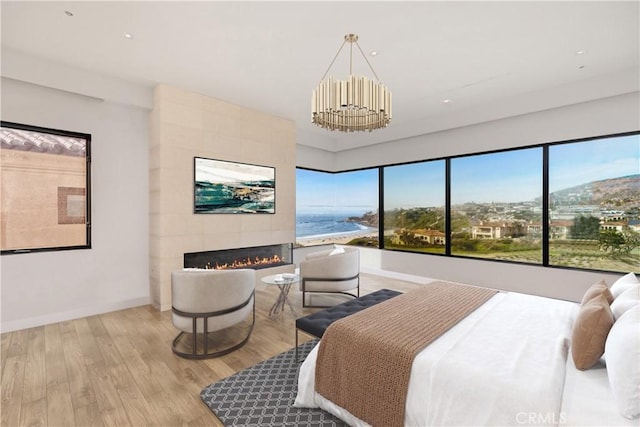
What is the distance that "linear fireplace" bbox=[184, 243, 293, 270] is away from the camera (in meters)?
4.43

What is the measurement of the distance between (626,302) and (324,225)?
5681 mm

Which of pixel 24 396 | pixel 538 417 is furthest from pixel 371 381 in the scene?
pixel 24 396

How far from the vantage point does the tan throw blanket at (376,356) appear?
5.45 ft

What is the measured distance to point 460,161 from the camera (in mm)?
5332

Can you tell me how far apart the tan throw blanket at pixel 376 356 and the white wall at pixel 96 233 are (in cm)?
347

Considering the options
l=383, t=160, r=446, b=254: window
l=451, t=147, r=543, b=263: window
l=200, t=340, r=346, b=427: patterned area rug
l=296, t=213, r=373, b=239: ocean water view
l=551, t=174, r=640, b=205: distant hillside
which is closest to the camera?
l=200, t=340, r=346, b=427: patterned area rug

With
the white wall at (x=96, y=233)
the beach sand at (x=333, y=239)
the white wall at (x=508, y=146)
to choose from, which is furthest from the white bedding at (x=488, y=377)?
the beach sand at (x=333, y=239)

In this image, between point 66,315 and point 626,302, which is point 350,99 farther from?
point 66,315

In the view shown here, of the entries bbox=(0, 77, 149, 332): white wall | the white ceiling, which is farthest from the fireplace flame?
the white ceiling

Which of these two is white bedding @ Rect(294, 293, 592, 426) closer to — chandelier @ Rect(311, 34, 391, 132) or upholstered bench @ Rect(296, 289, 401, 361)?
upholstered bench @ Rect(296, 289, 401, 361)

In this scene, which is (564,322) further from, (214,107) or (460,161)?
(214,107)

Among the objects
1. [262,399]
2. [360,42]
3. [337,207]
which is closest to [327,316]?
[262,399]

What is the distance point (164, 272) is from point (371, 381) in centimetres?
335

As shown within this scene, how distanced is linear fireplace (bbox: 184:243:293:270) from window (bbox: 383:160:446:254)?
→ 7.73 ft
